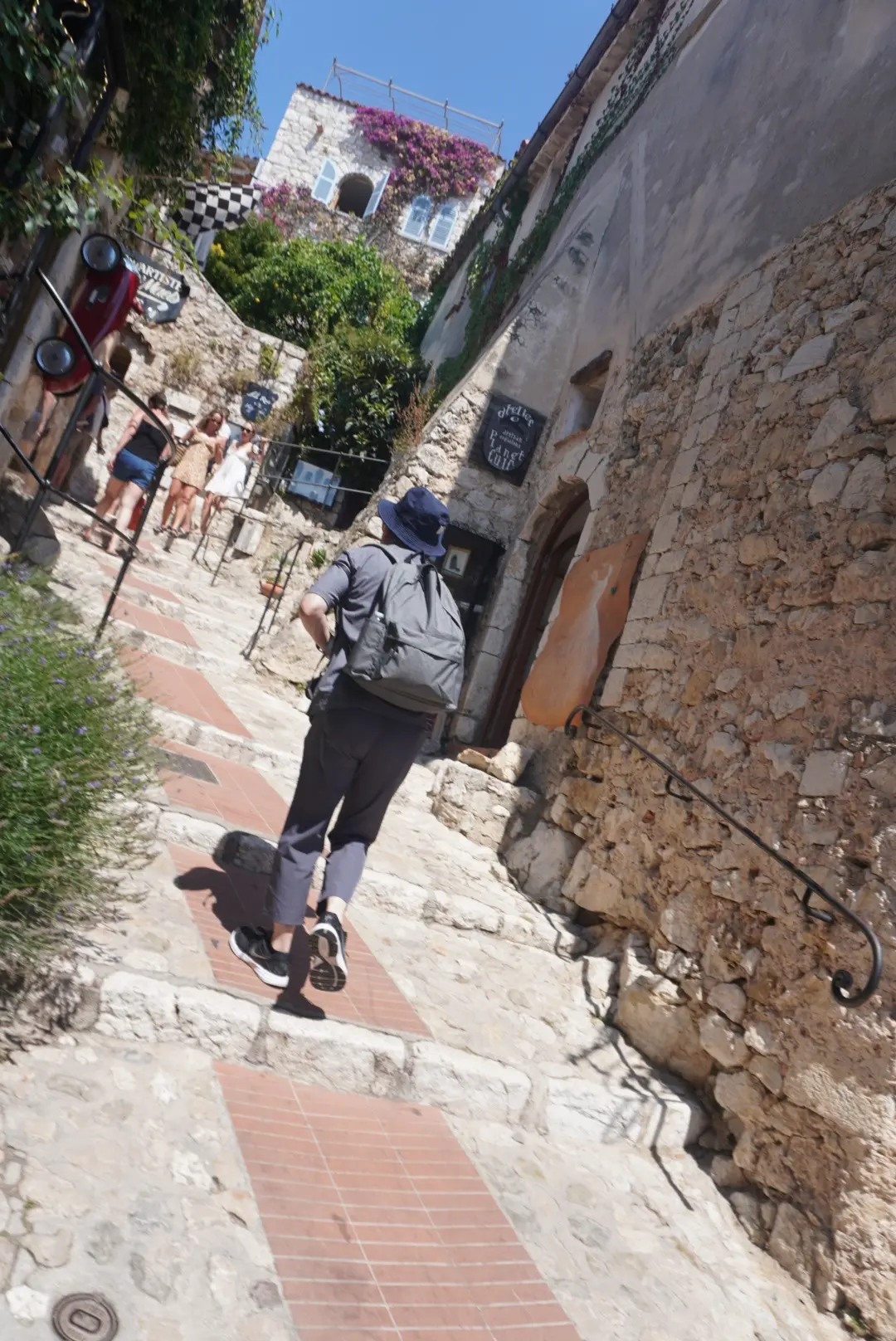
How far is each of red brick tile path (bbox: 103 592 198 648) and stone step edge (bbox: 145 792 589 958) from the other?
2.76 metres

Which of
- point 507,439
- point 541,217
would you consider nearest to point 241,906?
point 507,439

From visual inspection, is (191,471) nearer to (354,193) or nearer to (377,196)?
(377,196)

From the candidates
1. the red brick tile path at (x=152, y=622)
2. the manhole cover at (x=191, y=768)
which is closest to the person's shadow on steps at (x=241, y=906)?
the manhole cover at (x=191, y=768)

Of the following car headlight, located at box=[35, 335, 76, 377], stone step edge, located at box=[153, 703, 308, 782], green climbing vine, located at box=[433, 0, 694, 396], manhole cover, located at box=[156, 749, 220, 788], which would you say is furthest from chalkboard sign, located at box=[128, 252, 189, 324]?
manhole cover, located at box=[156, 749, 220, 788]

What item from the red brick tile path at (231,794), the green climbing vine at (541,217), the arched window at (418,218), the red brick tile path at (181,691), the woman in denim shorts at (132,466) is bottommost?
the red brick tile path at (231,794)

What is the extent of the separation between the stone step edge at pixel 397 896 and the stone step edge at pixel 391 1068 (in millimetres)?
987

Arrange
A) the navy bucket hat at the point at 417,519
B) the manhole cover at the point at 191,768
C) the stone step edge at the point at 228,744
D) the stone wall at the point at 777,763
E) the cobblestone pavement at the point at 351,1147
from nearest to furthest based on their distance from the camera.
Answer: the cobblestone pavement at the point at 351,1147
the stone wall at the point at 777,763
the navy bucket hat at the point at 417,519
the manhole cover at the point at 191,768
the stone step edge at the point at 228,744

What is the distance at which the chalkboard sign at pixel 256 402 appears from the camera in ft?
52.1

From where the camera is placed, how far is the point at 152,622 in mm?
6543

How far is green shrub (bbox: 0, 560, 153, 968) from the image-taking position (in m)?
2.16

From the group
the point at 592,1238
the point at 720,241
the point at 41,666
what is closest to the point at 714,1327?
the point at 592,1238

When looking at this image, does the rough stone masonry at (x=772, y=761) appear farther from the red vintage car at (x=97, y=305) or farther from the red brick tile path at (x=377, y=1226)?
the red vintage car at (x=97, y=305)

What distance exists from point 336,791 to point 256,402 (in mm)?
14463

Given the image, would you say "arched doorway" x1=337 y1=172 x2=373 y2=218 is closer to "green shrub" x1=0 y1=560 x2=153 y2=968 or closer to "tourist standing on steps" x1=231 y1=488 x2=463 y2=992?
"tourist standing on steps" x1=231 y1=488 x2=463 y2=992
